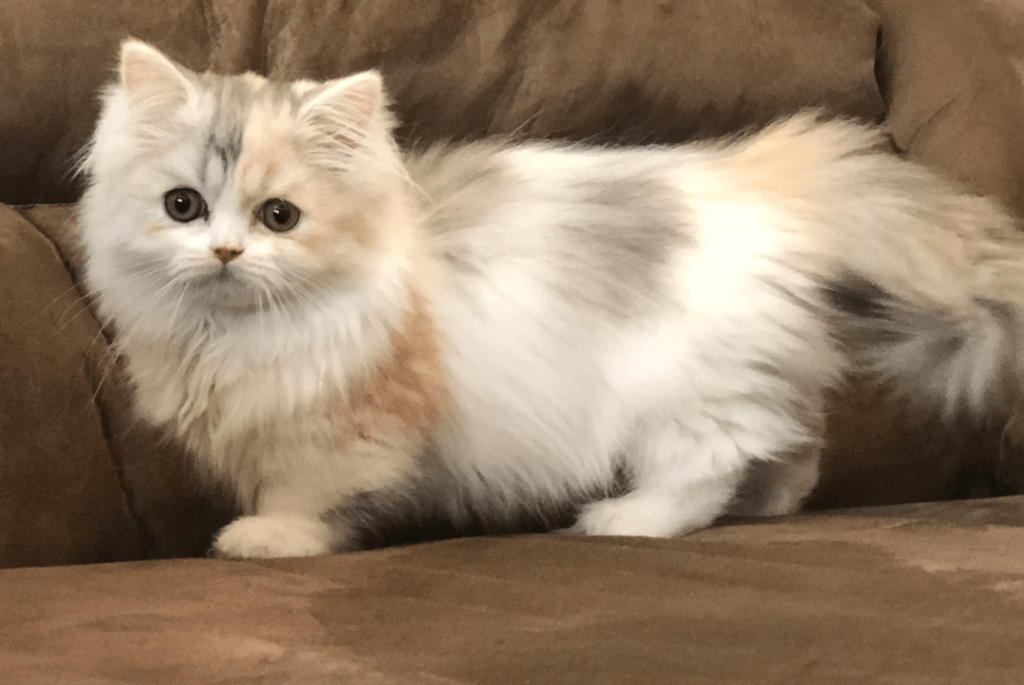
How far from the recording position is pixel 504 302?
1.24 meters

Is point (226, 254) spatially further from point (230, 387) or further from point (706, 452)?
point (706, 452)

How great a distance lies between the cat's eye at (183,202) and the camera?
1.06 m

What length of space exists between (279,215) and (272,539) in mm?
420

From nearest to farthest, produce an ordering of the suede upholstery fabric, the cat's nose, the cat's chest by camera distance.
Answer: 1. the suede upholstery fabric
2. the cat's nose
3. the cat's chest

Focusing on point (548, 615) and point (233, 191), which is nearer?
point (548, 615)

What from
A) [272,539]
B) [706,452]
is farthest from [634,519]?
[272,539]

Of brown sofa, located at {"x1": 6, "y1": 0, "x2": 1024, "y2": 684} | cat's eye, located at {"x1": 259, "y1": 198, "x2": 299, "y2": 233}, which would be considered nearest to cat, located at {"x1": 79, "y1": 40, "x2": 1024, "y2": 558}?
cat's eye, located at {"x1": 259, "y1": 198, "x2": 299, "y2": 233}

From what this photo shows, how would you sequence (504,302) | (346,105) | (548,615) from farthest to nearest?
(504,302)
(346,105)
(548,615)

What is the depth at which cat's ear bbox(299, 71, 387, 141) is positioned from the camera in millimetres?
1106

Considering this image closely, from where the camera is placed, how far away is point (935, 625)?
848 millimetres

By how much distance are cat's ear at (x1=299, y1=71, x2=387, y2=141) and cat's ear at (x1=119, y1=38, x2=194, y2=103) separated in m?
0.16

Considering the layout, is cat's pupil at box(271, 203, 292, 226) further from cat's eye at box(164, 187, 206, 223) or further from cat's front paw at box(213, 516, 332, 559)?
cat's front paw at box(213, 516, 332, 559)

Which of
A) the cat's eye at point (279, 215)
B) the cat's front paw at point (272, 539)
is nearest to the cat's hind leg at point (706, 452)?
the cat's front paw at point (272, 539)

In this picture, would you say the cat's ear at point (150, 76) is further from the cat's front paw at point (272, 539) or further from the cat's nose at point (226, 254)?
the cat's front paw at point (272, 539)
